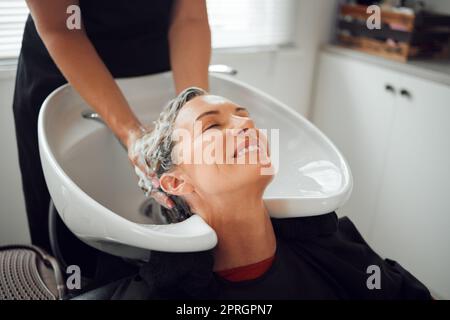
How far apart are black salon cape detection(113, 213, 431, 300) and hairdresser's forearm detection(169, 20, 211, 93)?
42 cm

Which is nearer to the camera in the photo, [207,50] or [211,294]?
[211,294]

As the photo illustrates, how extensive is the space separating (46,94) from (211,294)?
2.13 ft

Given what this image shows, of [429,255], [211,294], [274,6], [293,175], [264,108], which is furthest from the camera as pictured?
[274,6]

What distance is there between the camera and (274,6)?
1.94 meters

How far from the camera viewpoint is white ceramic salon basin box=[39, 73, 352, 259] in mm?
712

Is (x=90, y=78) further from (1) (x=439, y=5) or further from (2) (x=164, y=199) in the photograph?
(1) (x=439, y=5)

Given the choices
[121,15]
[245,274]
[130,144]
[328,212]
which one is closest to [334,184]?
[328,212]

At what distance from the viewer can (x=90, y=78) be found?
942mm

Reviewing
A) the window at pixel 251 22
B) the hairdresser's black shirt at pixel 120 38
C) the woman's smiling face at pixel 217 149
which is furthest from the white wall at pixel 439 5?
the woman's smiling face at pixel 217 149

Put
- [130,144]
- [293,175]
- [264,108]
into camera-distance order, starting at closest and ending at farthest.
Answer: [130,144]
[293,175]
[264,108]

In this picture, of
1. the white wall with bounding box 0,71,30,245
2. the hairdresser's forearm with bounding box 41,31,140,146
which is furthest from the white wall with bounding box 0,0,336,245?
the hairdresser's forearm with bounding box 41,31,140,146

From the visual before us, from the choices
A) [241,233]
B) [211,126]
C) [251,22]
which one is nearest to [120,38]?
[211,126]

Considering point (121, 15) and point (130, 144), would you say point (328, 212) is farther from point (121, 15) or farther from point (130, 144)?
point (121, 15)

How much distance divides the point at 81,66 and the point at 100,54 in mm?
184
